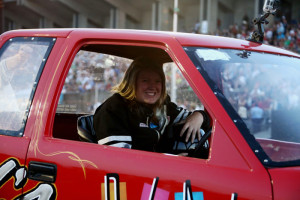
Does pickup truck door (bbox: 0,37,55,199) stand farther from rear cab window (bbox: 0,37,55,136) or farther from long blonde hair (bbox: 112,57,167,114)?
long blonde hair (bbox: 112,57,167,114)

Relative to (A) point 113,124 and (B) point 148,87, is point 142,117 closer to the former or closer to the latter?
(B) point 148,87

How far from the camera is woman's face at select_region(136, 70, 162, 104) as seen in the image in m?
2.48

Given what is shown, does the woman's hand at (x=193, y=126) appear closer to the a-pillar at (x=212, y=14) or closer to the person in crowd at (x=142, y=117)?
the person in crowd at (x=142, y=117)

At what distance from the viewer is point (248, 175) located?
4.83 ft

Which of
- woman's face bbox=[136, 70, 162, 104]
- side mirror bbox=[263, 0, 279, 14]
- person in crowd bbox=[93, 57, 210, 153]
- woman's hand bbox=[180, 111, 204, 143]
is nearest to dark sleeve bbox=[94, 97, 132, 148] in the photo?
person in crowd bbox=[93, 57, 210, 153]

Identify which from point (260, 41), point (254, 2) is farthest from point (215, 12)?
point (260, 41)

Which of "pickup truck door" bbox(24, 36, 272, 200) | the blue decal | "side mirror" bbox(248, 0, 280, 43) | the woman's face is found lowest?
the blue decal

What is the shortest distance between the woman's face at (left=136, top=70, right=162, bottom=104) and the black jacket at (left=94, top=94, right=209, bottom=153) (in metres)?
0.07

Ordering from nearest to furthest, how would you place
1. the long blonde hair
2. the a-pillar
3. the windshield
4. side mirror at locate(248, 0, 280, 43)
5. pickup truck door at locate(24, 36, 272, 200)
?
1. pickup truck door at locate(24, 36, 272, 200)
2. the windshield
3. side mirror at locate(248, 0, 280, 43)
4. the long blonde hair
5. the a-pillar

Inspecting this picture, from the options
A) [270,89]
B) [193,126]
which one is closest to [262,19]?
[270,89]

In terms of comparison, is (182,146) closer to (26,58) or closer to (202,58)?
(202,58)

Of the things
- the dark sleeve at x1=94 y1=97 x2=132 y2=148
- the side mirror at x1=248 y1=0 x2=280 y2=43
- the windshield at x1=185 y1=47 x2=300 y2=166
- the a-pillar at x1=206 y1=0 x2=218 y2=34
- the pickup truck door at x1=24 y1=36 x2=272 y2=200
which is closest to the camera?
the pickup truck door at x1=24 y1=36 x2=272 y2=200

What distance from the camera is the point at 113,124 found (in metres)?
2.07

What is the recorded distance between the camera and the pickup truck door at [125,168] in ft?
4.90
